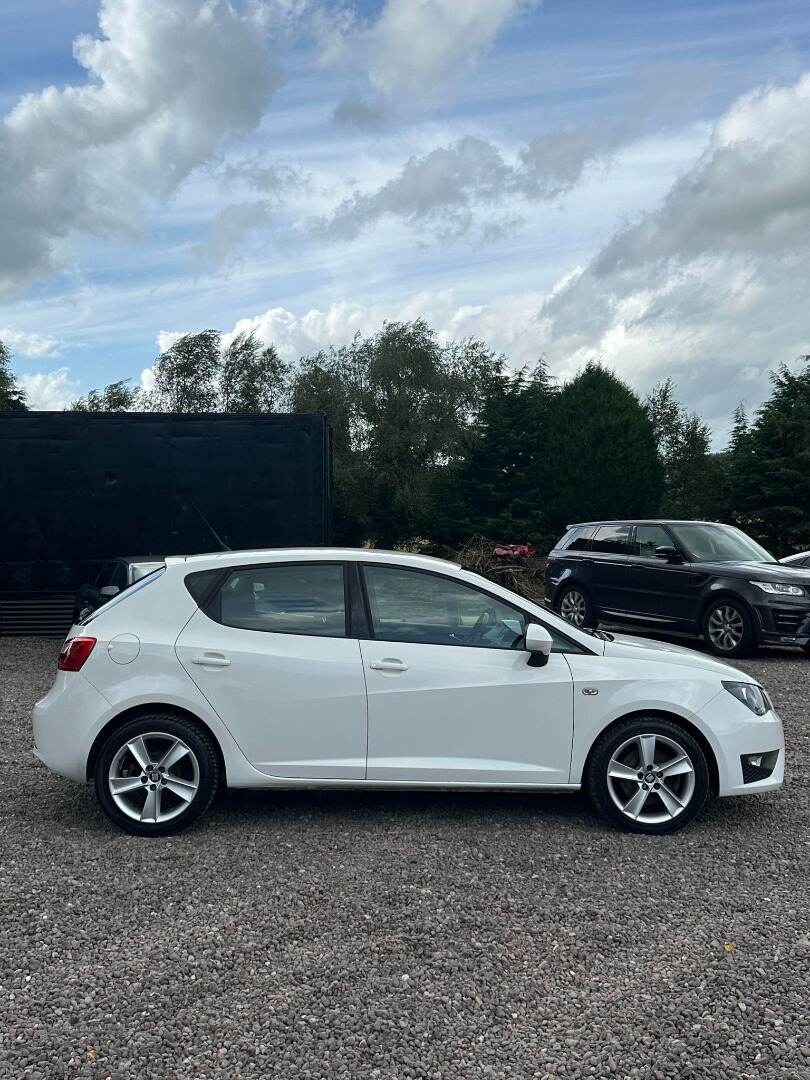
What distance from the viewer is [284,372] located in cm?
6175

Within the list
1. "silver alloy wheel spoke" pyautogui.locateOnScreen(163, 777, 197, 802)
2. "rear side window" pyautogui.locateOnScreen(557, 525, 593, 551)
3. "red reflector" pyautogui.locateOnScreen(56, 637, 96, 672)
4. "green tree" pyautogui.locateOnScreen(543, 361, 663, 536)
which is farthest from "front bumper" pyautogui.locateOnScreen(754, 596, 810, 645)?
"green tree" pyautogui.locateOnScreen(543, 361, 663, 536)

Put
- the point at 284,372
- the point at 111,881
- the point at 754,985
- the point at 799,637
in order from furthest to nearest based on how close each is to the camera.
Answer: the point at 284,372 < the point at 799,637 < the point at 111,881 < the point at 754,985

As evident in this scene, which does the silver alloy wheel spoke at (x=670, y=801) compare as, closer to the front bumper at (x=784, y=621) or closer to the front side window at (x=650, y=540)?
the front bumper at (x=784, y=621)

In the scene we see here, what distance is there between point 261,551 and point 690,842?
2750mm

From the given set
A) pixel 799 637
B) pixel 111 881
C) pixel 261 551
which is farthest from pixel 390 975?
pixel 799 637

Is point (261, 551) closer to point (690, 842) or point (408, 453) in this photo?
point (690, 842)

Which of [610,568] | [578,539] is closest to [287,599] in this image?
[610,568]

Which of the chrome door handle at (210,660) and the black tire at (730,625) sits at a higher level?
the chrome door handle at (210,660)

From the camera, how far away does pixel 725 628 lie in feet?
39.9

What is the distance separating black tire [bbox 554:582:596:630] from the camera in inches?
560

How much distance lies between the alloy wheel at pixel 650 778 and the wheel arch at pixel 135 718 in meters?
2.05

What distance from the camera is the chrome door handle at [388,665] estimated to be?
5137 millimetres

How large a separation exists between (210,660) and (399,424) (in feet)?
138

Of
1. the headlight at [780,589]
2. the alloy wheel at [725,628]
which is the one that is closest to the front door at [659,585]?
the alloy wheel at [725,628]
